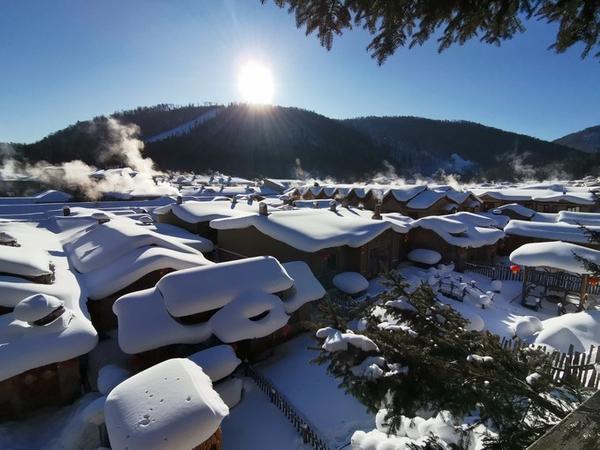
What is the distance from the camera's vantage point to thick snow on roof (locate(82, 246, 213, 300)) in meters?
10.4

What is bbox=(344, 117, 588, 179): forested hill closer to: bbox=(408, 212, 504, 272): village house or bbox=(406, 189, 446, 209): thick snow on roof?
bbox=(406, 189, 446, 209): thick snow on roof

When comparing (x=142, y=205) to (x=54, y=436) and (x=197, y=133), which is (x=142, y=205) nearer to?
(x=54, y=436)

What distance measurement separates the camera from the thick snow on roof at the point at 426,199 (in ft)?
84.7

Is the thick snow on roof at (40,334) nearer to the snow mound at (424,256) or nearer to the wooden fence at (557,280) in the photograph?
the snow mound at (424,256)

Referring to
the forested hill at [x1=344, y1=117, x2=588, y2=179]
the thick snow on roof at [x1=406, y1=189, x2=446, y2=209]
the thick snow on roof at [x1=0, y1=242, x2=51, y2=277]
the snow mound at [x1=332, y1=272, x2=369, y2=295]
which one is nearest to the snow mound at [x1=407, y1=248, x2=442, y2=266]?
the snow mound at [x1=332, y1=272, x2=369, y2=295]

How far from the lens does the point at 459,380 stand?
10.2 ft

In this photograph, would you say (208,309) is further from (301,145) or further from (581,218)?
(301,145)

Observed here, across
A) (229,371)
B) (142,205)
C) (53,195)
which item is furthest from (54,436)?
(53,195)

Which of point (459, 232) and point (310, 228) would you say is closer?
point (310, 228)

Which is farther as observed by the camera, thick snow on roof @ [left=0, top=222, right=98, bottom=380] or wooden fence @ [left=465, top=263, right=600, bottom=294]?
wooden fence @ [left=465, top=263, right=600, bottom=294]

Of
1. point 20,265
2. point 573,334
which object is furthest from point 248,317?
point 573,334

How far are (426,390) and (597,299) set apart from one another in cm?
1715

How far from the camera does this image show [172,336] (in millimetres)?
7988

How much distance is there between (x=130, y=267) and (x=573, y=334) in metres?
14.4
